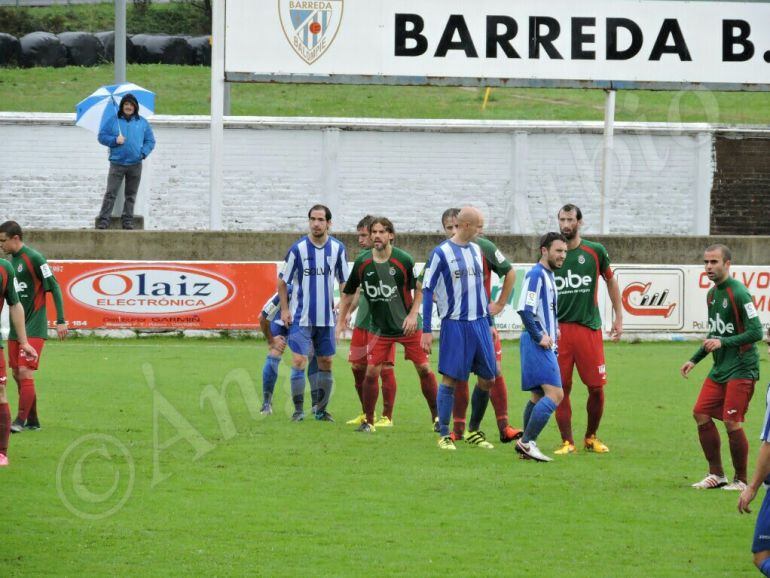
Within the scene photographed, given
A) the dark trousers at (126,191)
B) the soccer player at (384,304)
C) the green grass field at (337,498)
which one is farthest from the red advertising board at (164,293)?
the soccer player at (384,304)

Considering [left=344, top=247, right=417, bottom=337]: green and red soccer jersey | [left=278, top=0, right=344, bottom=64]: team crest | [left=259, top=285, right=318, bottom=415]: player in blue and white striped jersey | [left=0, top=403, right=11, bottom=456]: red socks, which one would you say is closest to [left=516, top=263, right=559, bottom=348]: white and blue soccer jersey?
[left=344, top=247, right=417, bottom=337]: green and red soccer jersey

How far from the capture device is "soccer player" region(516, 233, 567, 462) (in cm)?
1176

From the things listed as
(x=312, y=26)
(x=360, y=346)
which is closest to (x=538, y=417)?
(x=360, y=346)

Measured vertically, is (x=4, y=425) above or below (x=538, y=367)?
below

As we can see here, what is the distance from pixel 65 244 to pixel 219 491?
12.5 meters

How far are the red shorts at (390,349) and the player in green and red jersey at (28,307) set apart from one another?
120 inches

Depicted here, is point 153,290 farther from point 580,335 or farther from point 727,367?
point 727,367

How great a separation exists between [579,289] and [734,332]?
204 centimetres

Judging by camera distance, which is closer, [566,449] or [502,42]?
[566,449]

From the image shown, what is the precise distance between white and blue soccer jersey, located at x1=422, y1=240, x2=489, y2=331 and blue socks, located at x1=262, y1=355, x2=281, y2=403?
294 centimetres

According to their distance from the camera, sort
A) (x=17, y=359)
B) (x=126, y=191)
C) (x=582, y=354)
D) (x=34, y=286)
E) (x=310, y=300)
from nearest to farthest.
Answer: (x=582, y=354) → (x=17, y=359) → (x=34, y=286) → (x=310, y=300) → (x=126, y=191)

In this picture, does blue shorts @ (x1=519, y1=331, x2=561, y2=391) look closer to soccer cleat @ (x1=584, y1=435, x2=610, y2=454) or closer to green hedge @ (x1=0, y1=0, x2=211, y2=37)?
soccer cleat @ (x1=584, y1=435, x2=610, y2=454)

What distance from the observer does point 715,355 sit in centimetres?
1088

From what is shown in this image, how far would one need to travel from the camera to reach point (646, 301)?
22.5 meters
